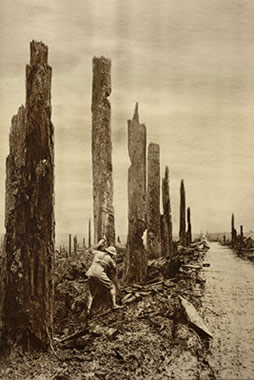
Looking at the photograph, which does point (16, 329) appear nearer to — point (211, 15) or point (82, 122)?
point (82, 122)

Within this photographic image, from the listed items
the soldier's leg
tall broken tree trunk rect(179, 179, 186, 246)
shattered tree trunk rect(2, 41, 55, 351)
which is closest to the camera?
shattered tree trunk rect(2, 41, 55, 351)

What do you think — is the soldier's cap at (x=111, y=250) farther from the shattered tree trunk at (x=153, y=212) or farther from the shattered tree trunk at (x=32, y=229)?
the shattered tree trunk at (x=153, y=212)

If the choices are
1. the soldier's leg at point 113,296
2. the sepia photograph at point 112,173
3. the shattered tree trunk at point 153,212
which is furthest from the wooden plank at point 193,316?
the shattered tree trunk at point 153,212

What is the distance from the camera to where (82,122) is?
167 inches

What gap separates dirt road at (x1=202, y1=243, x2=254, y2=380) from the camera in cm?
301

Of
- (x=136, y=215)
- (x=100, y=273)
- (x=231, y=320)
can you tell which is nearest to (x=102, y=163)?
(x=136, y=215)

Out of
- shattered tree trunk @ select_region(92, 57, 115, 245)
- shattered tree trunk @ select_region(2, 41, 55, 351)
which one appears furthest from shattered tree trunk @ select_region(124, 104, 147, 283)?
shattered tree trunk @ select_region(2, 41, 55, 351)

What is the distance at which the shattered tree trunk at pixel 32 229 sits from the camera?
3492 mm

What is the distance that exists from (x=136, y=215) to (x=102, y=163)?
0.66 meters

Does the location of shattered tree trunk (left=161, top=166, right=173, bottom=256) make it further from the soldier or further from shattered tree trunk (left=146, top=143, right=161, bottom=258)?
the soldier

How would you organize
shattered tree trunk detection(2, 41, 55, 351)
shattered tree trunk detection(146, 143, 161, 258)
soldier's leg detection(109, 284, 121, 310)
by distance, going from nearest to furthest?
shattered tree trunk detection(2, 41, 55, 351) → soldier's leg detection(109, 284, 121, 310) → shattered tree trunk detection(146, 143, 161, 258)

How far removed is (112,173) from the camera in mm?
4316

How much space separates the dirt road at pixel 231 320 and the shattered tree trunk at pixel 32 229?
1.25 meters

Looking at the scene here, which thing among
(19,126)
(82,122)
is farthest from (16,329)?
(82,122)
